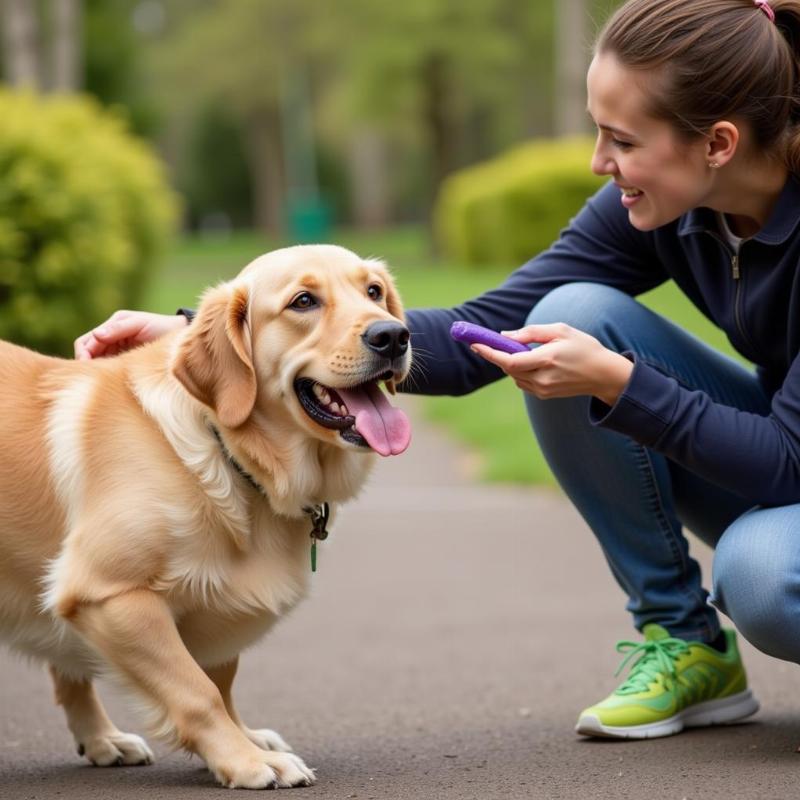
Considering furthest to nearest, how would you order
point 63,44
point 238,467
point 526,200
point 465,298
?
1. point 63,44
2. point 526,200
3. point 465,298
4. point 238,467

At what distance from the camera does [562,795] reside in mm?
2971

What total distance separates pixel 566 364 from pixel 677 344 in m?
0.83

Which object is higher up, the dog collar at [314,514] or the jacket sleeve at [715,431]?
the jacket sleeve at [715,431]

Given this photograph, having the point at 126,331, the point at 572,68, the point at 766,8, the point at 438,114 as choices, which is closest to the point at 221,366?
the point at 126,331

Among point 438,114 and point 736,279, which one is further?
point 438,114

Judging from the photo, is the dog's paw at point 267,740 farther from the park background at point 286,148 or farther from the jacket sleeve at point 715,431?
the park background at point 286,148

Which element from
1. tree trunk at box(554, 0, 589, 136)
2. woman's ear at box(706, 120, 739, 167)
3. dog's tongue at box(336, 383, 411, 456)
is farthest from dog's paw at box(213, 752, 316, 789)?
tree trunk at box(554, 0, 589, 136)

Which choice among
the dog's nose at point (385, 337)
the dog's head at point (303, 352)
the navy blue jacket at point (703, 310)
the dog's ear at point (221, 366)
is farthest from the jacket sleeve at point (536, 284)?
the dog's ear at point (221, 366)

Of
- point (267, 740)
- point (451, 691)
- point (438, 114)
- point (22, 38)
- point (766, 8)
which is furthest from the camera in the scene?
point (438, 114)

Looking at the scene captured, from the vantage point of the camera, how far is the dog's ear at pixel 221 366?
3293 millimetres

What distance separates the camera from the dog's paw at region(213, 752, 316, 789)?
122 inches

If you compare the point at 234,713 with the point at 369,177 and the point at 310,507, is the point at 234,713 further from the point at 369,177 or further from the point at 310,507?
the point at 369,177

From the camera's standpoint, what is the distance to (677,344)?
3.75m

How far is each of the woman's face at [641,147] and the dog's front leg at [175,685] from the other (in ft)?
4.81
